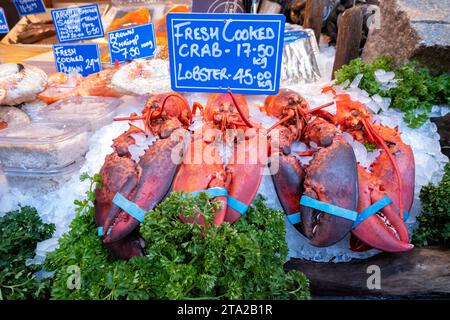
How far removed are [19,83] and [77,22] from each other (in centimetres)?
115

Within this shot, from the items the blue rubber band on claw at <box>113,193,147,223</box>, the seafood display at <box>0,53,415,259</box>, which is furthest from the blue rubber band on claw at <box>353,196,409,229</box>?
the blue rubber band on claw at <box>113,193,147,223</box>

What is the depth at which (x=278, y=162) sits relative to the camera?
1.60 m

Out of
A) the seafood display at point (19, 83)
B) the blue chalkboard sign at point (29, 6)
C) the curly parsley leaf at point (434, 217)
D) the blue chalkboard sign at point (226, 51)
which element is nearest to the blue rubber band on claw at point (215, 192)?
the blue chalkboard sign at point (226, 51)

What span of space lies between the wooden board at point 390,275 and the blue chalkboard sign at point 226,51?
99 cm

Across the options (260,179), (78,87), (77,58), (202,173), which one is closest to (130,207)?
(202,173)

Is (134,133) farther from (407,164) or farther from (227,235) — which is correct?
(407,164)

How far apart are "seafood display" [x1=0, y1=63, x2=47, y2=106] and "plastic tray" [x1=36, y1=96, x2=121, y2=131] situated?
6.6 inches

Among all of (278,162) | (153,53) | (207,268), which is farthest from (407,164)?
(153,53)

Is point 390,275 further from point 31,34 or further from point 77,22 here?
point 31,34

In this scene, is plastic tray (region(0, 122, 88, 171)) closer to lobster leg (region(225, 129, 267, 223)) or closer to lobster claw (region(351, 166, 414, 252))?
lobster leg (region(225, 129, 267, 223))

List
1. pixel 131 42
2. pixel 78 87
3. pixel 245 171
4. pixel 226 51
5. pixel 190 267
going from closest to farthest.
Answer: pixel 190 267
pixel 245 171
pixel 226 51
pixel 78 87
pixel 131 42

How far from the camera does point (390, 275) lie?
65.4 inches

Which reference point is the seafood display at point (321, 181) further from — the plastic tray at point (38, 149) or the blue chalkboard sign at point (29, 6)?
the blue chalkboard sign at point (29, 6)

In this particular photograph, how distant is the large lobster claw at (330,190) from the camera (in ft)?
4.81
